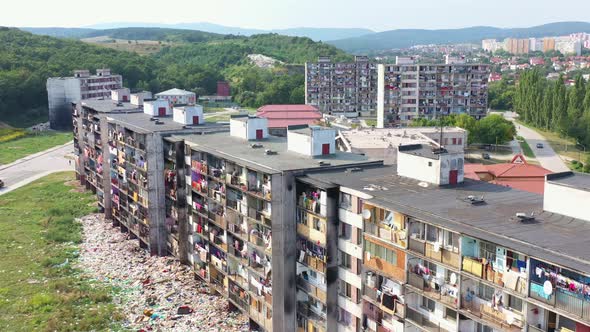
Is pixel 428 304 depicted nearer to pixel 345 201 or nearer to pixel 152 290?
pixel 345 201

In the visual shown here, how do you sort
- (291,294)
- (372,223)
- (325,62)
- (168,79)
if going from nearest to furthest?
(372,223), (291,294), (325,62), (168,79)

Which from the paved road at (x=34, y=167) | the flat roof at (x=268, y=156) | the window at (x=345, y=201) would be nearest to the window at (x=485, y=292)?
the window at (x=345, y=201)

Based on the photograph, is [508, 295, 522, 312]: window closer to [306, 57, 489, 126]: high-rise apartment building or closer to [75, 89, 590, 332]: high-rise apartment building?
[75, 89, 590, 332]: high-rise apartment building

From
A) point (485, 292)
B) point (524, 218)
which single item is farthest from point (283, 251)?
point (524, 218)

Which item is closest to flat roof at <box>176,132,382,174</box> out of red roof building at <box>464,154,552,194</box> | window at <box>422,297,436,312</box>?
window at <box>422,297,436,312</box>

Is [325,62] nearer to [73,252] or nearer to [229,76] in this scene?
[229,76]

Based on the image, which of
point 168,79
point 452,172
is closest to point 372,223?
point 452,172
